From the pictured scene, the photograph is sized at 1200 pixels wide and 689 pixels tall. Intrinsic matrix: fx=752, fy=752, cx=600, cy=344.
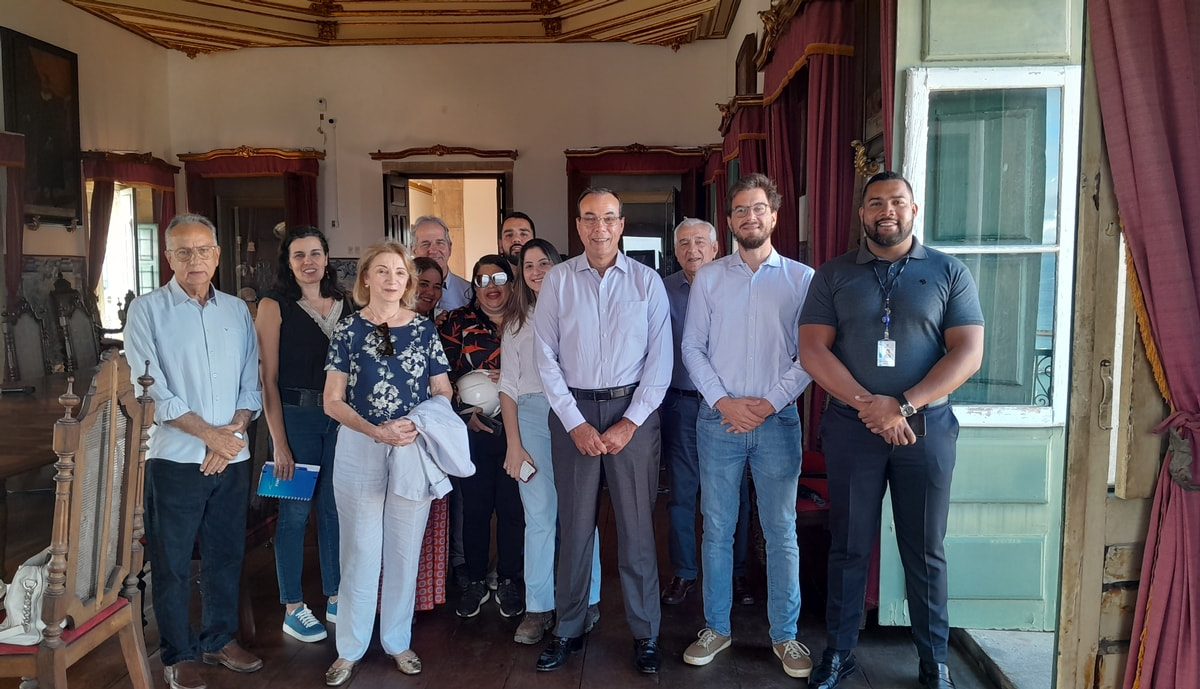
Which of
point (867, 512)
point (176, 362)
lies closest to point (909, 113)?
point (867, 512)

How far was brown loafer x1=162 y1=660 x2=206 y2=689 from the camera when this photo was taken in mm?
2609

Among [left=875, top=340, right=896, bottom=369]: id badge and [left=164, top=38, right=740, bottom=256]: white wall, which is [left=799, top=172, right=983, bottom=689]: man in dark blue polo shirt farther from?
[left=164, top=38, right=740, bottom=256]: white wall

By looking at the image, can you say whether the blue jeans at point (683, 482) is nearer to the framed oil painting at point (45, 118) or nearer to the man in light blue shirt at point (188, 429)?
the man in light blue shirt at point (188, 429)

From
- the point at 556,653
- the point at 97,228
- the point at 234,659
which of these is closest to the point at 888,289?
the point at 556,653

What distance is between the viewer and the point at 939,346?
2445 mm

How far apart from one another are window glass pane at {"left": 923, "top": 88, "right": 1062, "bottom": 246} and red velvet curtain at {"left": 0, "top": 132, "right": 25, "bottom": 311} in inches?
300

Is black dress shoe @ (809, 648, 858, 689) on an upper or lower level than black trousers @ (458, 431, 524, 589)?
lower

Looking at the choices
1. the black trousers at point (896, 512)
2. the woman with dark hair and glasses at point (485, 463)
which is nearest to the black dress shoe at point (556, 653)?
the woman with dark hair and glasses at point (485, 463)

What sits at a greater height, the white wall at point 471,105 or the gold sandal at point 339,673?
the white wall at point 471,105

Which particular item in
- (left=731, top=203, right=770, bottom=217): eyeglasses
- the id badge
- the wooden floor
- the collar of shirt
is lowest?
the wooden floor

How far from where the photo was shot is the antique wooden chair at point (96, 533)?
201 cm

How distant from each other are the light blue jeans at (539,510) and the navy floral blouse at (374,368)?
18.2 inches

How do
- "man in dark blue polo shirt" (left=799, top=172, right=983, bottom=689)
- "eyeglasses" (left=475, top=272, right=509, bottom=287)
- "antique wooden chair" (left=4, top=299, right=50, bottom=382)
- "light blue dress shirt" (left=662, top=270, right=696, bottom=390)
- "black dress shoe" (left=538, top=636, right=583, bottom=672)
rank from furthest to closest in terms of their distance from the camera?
"antique wooden chair" (left=4, top=299, right=50, bottom=382)
"light blue dress shirt" (left=662, top=270, right=696, bottom=390)
"eyeglasses" (left=475, top=272, right=509, bottom=287)
"black dress shoe" (left=538, top=636, right=583, bottom=672)
"man in dark blue polo shirt" (left=799, top=172, right=983, bottom=689)

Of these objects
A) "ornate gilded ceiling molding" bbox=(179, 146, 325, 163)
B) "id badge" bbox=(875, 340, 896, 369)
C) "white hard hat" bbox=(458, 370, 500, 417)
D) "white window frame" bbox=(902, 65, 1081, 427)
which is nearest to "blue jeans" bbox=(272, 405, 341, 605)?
"white hard hat" bbox=(458, 370, 500, 417)
